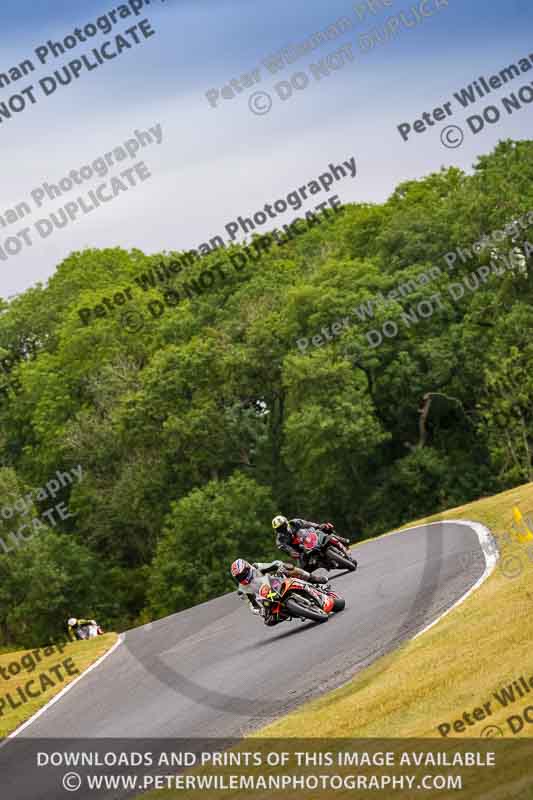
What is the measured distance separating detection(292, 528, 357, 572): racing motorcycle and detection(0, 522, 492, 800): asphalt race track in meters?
0.36

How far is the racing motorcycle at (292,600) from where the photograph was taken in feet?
64.2

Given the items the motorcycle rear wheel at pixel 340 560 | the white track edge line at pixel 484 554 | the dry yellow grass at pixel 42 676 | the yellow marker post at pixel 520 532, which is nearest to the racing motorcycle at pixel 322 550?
the motorcycle rear wheel at pixel 340 560

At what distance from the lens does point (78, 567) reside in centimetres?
6378

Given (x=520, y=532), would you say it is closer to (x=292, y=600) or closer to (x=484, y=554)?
(x=484, y=554)

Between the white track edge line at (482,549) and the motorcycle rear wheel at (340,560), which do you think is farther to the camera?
the motorcycle rear wheel at (340,560)

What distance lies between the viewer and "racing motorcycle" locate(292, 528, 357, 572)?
948 inches

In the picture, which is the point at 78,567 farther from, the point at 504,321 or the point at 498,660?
the point at 498,660

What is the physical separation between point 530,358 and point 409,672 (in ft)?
148

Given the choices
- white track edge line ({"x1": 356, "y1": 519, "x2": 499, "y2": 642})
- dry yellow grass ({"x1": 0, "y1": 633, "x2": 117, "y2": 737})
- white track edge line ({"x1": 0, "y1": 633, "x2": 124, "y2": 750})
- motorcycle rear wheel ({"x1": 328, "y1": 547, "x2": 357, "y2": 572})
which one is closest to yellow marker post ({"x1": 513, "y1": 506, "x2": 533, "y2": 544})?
white track edge line ({"x1": 356, "y1": 519, "x2": 499, "y2": 642})

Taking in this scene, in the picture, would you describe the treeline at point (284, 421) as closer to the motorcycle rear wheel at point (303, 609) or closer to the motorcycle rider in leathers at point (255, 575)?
the motorcycle rear wheel at point (303, 609)

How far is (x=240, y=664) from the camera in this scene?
1886cm

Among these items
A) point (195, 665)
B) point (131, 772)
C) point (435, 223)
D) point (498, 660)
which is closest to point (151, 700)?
point (195, 665)

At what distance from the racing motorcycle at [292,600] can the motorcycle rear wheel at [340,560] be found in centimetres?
467

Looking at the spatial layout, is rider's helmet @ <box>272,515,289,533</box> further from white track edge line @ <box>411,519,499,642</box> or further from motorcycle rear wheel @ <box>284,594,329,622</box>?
white track edge line @ <box>411,519,499,642</box>
